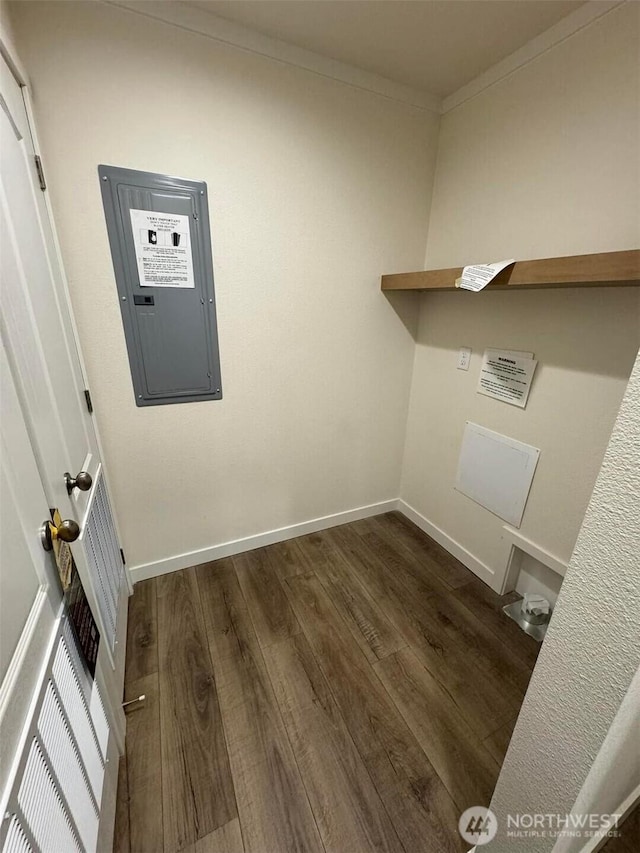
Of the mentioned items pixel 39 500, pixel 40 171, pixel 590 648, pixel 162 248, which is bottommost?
pixel 590 648

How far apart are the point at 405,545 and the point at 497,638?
706 millimetres

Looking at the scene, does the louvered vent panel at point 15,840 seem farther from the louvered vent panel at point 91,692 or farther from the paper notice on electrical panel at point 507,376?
the paper notice on electrical panel at point 507,376

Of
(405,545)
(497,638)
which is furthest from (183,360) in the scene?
(497,638)

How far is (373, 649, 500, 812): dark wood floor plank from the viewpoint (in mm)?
1104

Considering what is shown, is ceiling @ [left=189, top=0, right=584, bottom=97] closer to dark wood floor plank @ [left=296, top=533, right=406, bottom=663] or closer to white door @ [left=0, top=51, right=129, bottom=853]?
white door @ [left=0, top=51, right=129, bottom=853]

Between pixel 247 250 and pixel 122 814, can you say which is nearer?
pixel 122 814

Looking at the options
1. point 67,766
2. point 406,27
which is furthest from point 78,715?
point 406,27

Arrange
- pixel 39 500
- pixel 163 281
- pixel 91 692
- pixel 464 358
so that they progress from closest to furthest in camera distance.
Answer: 1. pixel 39 500
2. pixel 91 692
3. pixel 163 281
4. pixel 464 358

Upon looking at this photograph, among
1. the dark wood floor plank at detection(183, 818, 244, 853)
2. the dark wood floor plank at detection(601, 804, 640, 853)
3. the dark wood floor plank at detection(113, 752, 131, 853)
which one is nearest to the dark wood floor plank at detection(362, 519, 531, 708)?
the dark wood floor plank at detection(601, 804, 640, 853)

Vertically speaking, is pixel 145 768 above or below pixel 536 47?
below

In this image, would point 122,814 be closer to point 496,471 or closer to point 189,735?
point 189,735

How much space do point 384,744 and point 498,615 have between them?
870mm

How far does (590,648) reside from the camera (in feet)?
1.98

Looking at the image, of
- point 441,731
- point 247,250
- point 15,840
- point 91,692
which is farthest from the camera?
point 247,250
